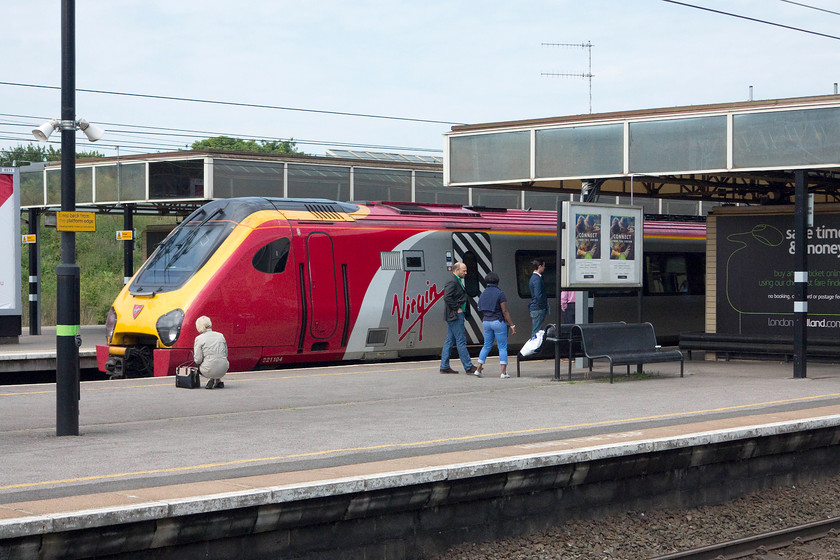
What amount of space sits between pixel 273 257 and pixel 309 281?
86 cm

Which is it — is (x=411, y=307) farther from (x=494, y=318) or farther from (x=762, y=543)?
(x=762, y=543)

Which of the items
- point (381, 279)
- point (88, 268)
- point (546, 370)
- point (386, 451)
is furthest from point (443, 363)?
point (88, 268)

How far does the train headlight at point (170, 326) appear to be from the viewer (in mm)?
16750

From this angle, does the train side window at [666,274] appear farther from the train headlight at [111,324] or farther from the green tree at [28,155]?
the green tree at [28,155]

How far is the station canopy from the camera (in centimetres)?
1546

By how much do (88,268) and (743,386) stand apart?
42.9m

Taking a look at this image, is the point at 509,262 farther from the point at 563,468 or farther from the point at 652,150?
the point at 563,468

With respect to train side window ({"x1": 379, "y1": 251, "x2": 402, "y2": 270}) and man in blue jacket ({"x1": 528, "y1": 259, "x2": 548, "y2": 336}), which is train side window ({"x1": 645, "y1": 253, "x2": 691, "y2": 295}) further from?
train side window ({"x1": 379, "y1": 251, "x2": 402, "y2": 270})

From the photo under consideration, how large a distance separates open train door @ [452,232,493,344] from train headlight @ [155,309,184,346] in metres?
5.98

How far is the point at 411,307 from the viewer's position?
65.4 feet

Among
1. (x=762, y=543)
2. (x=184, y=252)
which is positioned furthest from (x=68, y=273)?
(x=184, y=252)

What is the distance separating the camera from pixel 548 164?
17.8m

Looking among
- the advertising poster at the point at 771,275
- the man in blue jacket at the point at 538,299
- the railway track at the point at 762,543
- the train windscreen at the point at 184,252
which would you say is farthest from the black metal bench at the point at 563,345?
the railway track at the point at 762,543

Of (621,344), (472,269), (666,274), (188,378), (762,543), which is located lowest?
(762,543)
